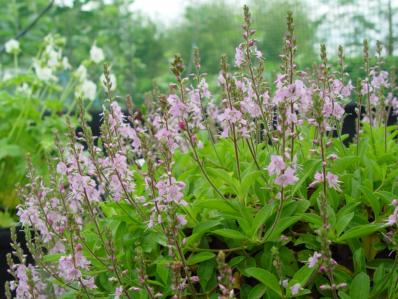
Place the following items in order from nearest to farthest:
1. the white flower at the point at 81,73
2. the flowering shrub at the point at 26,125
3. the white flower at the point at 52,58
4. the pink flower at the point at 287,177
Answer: the pink flower at the point at 287,177, the flowering shrub at the point at 26,125, the white flower at the point at 52,58, the white flower at the point at 81,73

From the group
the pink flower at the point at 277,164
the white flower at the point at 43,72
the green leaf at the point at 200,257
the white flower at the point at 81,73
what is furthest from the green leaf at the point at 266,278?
the white flower at the point at 81,73

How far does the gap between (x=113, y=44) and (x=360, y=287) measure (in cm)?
661

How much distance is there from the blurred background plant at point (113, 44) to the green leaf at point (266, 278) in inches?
51.2

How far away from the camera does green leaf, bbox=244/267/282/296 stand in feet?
4.30

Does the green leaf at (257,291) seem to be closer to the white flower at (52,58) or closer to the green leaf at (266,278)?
the green leaf at (266,278)

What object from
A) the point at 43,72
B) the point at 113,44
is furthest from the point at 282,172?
the point at 113,44

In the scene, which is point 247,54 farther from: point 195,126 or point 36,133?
point 36,133

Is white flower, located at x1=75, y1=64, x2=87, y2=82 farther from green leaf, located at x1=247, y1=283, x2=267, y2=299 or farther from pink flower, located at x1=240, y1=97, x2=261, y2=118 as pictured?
green leaf, located at x1=247, y1=283, x2=267, y2=299

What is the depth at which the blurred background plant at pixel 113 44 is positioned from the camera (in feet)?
11.8

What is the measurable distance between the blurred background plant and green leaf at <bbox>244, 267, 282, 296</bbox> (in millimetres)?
1301

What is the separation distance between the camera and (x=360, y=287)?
1320mm

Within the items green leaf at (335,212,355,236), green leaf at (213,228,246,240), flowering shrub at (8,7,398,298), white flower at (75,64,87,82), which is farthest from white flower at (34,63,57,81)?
green leaf at (335,212,355,236)

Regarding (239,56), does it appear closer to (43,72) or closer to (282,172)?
(282,172)

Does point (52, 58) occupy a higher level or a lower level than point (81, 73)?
higher
